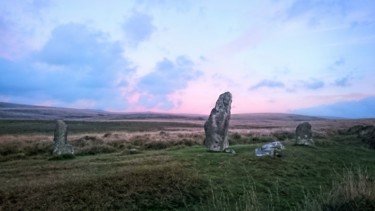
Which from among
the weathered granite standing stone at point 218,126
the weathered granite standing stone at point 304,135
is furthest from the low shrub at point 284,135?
the weathered granite standing stone at point 218,126

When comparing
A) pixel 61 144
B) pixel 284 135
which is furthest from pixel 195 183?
pixel 284 135

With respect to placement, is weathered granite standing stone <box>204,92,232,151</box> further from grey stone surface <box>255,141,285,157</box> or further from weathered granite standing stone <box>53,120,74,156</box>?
weathered granite standing stone <box>53,120,74,156</box>

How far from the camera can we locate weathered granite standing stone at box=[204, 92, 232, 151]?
94.1 ft

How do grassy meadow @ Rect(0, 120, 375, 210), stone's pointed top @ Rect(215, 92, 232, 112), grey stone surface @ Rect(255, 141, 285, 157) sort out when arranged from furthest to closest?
1. stone's pointed top @ Rect(215, 92, 232, 112)
2. grey stone surface @ Rect(255, 141, 285, 157)
3. grassy meadow @ Rect(0, 120, 375, 210)

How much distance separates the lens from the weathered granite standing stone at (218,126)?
28672 mm

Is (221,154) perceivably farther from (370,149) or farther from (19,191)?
(370,149)

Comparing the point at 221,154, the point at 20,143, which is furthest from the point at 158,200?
the point at 20,143

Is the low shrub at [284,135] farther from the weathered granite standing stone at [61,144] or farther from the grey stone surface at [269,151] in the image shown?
the weathered granite standing stone at [61,144]

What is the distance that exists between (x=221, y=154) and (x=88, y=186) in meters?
11.6

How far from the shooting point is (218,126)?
96.2 ft

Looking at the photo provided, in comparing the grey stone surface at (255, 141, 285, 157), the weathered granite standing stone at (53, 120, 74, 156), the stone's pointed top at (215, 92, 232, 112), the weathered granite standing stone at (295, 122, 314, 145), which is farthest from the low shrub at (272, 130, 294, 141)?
the weathered granite standing stone at (53, 120, 74, 156)

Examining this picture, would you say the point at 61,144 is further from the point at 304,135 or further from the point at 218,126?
the point at 304,135

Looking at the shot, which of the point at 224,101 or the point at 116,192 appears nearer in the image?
the point at 116,192

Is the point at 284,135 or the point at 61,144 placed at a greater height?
the point at 284,135
